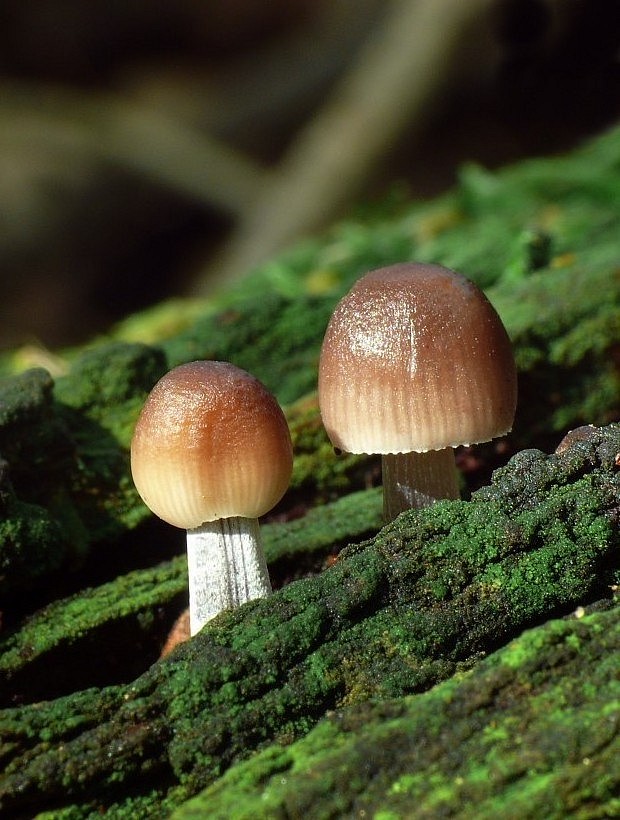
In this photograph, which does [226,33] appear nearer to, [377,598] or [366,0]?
[366,0]

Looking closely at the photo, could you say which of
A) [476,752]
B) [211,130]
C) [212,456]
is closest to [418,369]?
[212,456]

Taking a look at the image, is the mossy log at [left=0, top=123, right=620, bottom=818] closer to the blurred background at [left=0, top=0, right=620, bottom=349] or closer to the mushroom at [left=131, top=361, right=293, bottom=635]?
the mushroom at [left=131, top=361, right=293, bottom=635]

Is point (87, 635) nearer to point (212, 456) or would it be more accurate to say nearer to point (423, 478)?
point (212, 456)

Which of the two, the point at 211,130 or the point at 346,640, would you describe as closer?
the point at 346,640

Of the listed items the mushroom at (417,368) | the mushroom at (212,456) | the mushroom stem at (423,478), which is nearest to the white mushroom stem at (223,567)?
the mushroom at (212,456)

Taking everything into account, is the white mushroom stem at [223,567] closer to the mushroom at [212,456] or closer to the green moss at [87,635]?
the mushroom at [212,456]
